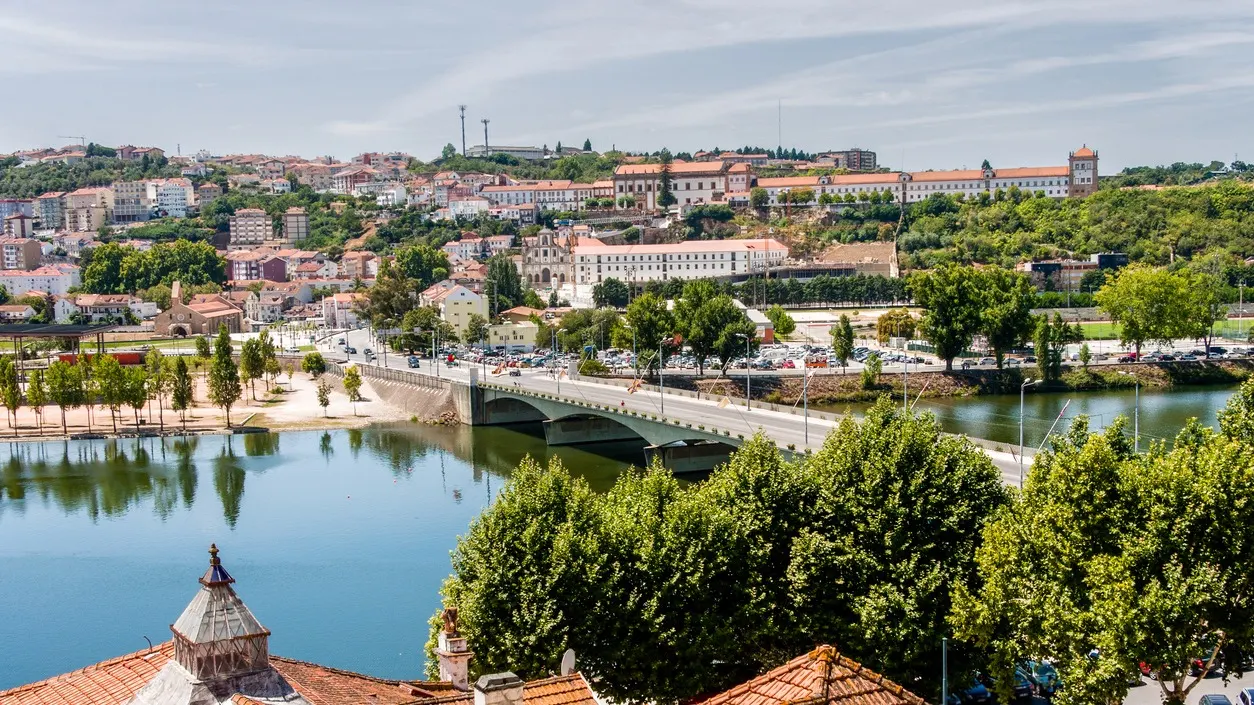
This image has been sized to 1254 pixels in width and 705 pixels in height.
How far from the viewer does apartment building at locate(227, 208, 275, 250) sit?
150 metres

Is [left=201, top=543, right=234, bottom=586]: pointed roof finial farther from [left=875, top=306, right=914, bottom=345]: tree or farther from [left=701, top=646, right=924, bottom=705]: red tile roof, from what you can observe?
[left=875, top=306, right=914, bottom=345]: tree

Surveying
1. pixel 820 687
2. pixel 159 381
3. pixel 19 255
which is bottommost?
pixel 159 381

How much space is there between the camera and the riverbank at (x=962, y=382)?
203 feet

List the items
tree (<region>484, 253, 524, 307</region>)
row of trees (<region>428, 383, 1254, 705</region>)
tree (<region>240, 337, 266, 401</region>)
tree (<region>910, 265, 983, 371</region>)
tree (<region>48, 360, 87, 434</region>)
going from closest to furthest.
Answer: row of trees (<region>428, 383, 1254, 705</region>)
tree (<region>48, 360, 87, 434</region>)
tree (<region>910, 265, 983, 371</region>)
tree (<region>240, 337, 266, 401</region>)
tree (<region>484, 253, 524, 307</region>)

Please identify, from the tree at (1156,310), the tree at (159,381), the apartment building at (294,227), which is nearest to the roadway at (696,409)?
the tree at (159,381)

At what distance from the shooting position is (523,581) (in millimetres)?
18547

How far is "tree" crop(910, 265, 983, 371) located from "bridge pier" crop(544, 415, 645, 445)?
63.4 feet

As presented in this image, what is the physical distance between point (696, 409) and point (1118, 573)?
95.0ft

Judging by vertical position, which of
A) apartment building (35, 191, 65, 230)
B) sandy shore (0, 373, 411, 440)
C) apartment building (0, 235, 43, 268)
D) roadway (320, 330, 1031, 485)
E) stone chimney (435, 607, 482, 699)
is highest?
apartment building (35, 191, 65, 230)

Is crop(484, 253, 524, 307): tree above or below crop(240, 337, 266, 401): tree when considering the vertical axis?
above

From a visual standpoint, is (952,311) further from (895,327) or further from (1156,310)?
(895,327)

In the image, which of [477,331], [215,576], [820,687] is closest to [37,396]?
[477,331]

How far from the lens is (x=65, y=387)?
58219mm

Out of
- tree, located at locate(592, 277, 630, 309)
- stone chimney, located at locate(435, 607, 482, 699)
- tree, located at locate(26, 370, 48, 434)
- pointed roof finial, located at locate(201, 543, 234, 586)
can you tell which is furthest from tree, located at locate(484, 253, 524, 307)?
pointed roof finial, located at locate(201, 543, 234, 586)
